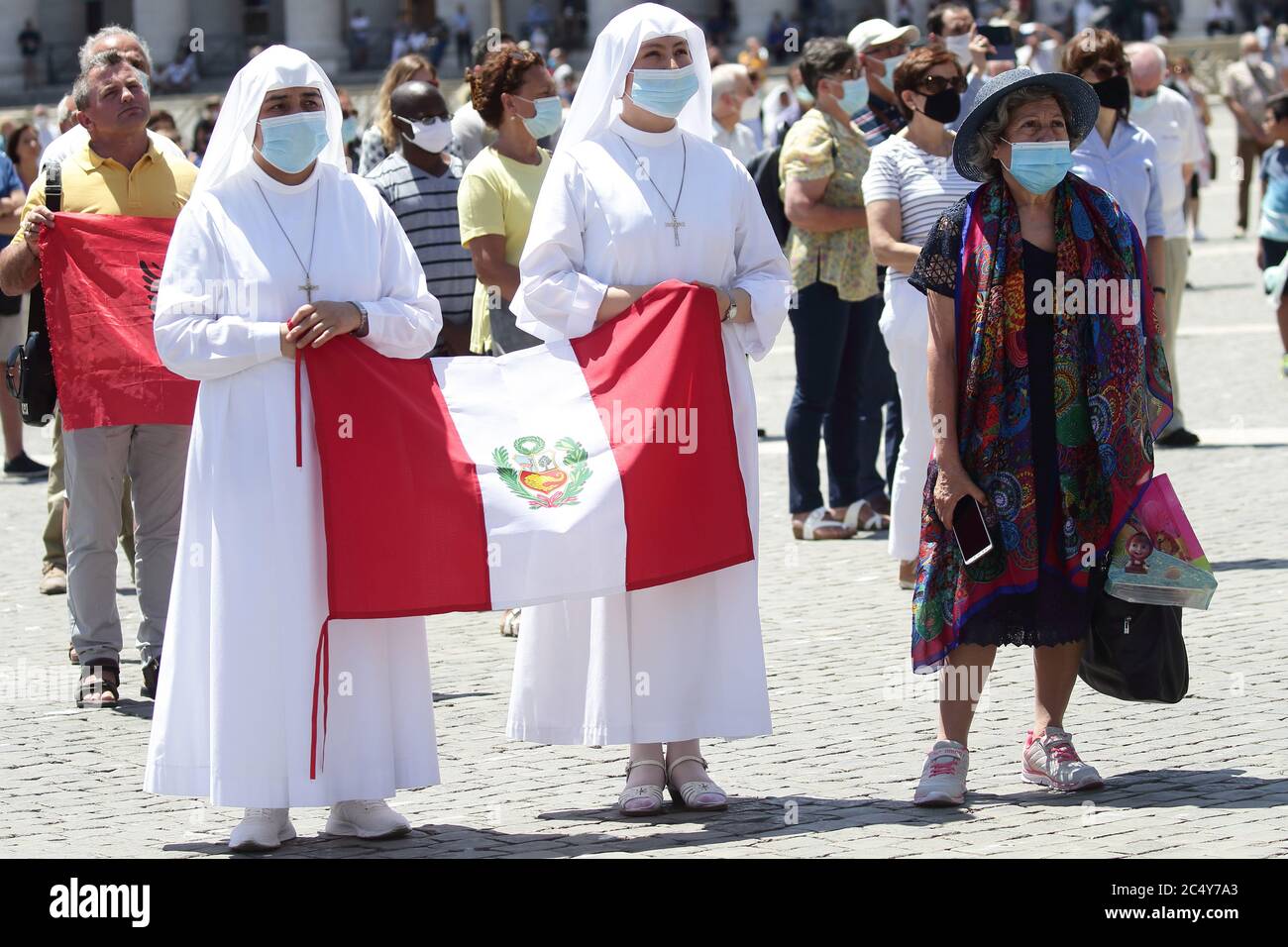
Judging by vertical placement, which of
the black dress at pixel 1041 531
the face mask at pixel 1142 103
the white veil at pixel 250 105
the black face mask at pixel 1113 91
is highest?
the face mask at pixel 1142 103

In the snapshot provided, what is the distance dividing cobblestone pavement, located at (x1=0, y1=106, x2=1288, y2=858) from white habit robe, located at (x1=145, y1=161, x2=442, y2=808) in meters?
0.25

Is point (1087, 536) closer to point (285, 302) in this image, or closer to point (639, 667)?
point (639, 667)

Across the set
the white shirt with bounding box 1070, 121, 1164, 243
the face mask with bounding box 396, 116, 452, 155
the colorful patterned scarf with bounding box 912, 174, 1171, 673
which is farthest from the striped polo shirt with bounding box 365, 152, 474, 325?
the colorful patterned scarf with bounding box 912, 174, 1171, 673

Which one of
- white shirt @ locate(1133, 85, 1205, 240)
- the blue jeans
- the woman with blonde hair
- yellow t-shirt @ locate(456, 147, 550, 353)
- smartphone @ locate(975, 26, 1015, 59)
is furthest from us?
white shirt @ locate(1133, 85, 1205, 240)

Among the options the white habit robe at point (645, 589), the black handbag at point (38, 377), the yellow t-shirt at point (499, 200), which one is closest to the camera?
the white habit robe at point (645, 589)

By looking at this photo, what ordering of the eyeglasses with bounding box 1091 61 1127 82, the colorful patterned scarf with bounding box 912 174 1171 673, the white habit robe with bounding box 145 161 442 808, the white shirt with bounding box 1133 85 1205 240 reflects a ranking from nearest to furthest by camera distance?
1. the white habit robe with bounding box 145 161 442 808
2. the colorful patterned scarf with bounding box 912 174 1171 673
3. the eyeglasses with bounding box 1091 61 1127 82
4. the white shirt with bounding box 1133 85 1205 240

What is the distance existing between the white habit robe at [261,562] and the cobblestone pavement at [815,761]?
25 centimetres

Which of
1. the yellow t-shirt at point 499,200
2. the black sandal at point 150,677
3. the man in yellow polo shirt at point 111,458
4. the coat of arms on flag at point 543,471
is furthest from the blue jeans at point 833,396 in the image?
the coat of arms on flag at point 543,471

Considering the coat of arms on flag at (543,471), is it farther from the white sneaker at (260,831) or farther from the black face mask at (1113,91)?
the black face mask at (1113,91)

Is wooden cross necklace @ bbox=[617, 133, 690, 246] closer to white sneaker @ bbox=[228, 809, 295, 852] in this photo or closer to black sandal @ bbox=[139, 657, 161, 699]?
white sneaker @ bbox=[228, 809, 295, 852]

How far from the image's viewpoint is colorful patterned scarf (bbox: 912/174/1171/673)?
20.1ft

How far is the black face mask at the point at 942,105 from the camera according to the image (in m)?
8.87

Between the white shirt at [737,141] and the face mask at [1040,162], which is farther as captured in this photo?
the white shirt at [737,141]

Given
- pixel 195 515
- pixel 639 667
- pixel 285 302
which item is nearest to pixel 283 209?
pixel 285 302
